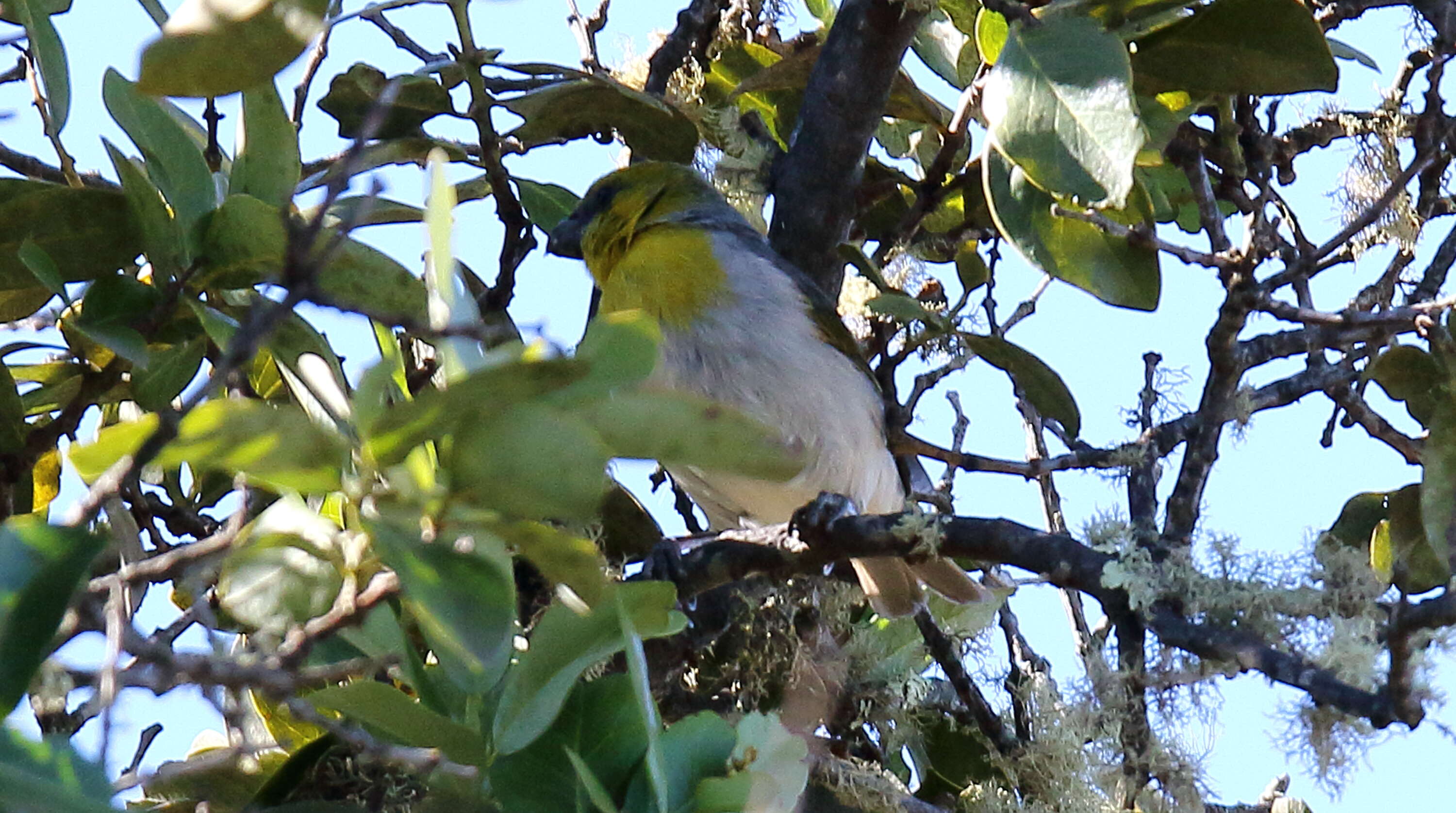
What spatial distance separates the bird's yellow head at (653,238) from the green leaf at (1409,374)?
4.49 feet

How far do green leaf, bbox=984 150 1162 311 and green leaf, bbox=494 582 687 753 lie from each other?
1.05m

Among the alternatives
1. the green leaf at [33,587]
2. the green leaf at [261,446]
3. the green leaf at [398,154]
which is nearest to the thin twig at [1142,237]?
the green leaf at [398,154]

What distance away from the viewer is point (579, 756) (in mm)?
1288

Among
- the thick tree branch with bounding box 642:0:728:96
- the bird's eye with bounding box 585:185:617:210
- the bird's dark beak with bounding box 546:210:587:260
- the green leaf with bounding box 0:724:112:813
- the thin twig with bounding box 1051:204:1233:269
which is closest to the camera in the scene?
the green leaf with bounding box 0:724:112:813

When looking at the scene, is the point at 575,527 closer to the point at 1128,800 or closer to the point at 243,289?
the point at 243,289

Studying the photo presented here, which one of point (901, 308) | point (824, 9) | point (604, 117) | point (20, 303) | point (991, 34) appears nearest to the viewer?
point (20, 303)

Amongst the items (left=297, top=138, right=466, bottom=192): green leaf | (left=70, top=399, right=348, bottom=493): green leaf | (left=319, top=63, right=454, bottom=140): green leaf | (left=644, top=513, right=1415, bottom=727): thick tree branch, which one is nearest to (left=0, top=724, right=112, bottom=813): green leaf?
(left=70, top=399, right=348, bottom=493): green leaf

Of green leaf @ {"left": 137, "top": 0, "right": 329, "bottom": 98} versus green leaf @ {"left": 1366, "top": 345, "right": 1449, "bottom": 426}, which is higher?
green leaf @ {"left": 1366, "top": 345, "right": 1449, "bottom": 426}

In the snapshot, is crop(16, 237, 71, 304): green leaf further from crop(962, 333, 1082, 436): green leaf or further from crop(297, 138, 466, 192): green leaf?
crop(962, 333, 1082, 436): green leaf

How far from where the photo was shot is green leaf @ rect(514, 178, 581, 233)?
2451 mm

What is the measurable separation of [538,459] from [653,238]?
6.99ft

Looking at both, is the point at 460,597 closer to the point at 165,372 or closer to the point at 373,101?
the point at 165,372

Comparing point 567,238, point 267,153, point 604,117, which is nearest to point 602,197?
point 567,238

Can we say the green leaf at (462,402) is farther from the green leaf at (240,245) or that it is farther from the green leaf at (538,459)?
the green leaf at (240,245)
